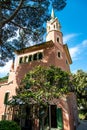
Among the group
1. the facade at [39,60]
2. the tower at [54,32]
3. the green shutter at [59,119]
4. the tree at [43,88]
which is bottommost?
the green shutter at [59,119]

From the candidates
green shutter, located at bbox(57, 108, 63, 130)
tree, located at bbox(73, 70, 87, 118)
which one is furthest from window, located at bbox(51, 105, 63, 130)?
tree, located at bbox(73, 70, 87, 118)

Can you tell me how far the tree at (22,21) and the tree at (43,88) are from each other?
6.39m

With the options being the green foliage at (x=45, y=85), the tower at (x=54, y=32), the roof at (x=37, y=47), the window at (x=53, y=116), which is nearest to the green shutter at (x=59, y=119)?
→ the window at (x=53, y=116)

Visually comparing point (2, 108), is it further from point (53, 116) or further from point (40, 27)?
point (40, 27)

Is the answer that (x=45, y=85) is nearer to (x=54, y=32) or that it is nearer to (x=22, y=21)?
(x=22, y=21)

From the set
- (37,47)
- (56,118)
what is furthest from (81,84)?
(56,118)

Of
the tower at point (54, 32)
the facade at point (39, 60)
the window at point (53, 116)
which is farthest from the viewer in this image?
the tower at point (54, 32)

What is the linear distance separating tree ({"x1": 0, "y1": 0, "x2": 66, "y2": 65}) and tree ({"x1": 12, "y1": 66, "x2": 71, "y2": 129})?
639 cm

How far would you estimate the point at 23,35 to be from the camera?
17781 mm

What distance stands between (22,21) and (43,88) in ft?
30.5

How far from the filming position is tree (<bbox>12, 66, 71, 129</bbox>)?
35.2 ft

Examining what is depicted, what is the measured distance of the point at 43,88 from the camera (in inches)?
452

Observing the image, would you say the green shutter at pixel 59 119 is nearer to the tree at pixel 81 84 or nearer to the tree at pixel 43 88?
the tree at pixel 43 88

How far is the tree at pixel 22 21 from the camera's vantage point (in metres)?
14.3
